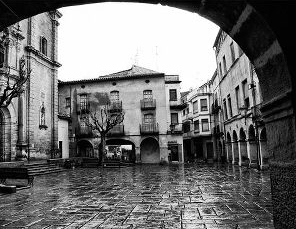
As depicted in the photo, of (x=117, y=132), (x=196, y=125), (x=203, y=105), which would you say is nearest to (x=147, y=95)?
(x=117, y=132)

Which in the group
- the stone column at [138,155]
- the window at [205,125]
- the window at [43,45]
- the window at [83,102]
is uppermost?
the window at [43,45]

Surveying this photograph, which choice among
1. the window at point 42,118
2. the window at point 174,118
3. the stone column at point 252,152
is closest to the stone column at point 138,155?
the window at point 174,118

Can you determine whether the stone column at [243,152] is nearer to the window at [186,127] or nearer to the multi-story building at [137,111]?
the multi-story building at [137,111]

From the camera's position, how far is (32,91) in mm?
20828

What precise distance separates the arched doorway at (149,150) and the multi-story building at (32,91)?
10.4 meters

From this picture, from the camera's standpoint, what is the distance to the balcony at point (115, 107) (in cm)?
3042

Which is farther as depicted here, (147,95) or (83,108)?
(83,108)

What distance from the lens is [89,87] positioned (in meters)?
31.6

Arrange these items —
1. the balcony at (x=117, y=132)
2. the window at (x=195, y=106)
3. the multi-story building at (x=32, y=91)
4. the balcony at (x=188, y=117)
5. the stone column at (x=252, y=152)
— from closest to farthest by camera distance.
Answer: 1. the stone column at (x=252, y=152)
2. the multi-story building at (x=32, y=91)
3. the balcony at (x=117, y=132)
4. the window at (x=195, y=106)
5. the balcony at (x=188, y=117)

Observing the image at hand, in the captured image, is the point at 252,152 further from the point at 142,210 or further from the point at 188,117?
Result: the point at 188,117

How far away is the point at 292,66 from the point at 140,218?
160 inches

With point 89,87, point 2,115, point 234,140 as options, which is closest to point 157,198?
point 2,115

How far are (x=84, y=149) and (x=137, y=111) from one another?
332 inches

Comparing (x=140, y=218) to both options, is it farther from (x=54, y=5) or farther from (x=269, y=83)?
(x=54, y=5)
